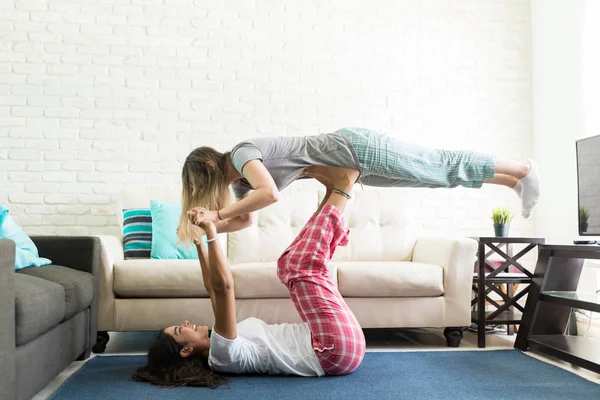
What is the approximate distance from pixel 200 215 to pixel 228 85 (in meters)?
2.32

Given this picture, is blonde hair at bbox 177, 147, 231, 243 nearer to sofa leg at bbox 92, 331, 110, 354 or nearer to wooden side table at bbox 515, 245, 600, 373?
sofa leg at bbox 92, 331, 110, 354

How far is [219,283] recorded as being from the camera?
233 centimetres

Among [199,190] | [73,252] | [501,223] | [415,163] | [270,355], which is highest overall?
[415,163]

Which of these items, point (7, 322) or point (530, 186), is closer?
point (7, 322)

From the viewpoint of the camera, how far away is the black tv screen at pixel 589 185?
3.12 metres

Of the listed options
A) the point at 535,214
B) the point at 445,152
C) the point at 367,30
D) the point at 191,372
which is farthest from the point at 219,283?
the point at 535,214

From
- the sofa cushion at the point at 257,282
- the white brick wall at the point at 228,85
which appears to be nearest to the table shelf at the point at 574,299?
the sofa cushion at the point at 257,282

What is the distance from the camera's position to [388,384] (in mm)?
2432

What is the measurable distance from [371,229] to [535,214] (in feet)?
5.15

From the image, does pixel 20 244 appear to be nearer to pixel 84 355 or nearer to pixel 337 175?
pixel 84 355

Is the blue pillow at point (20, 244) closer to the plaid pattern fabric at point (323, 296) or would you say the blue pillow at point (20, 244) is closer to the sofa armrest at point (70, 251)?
the sofa armrest at point (70, 251)

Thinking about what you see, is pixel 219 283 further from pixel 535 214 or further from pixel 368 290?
pixel 535 214

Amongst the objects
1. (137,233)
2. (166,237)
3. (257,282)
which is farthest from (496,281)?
(137,233)

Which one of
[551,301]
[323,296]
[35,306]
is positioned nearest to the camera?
[35,306]
